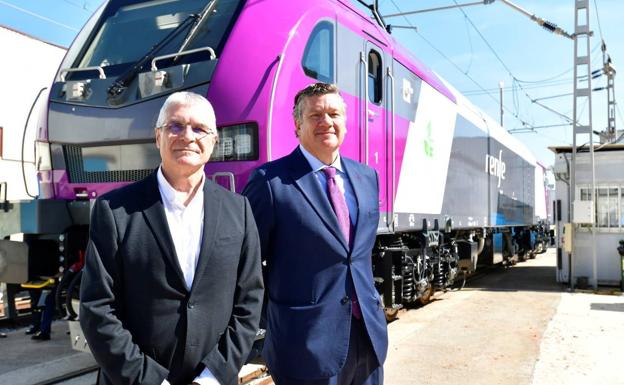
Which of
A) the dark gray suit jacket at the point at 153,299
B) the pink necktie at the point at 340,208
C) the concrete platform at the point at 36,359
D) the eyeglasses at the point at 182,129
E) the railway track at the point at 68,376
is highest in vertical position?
the eyeglasses at the point at 182,129

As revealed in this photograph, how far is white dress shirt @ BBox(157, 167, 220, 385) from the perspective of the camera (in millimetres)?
2039

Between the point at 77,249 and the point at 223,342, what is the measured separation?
11.0ft

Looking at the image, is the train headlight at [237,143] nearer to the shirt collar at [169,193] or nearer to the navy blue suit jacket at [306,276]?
the navy blue suit jacket at [306,276]

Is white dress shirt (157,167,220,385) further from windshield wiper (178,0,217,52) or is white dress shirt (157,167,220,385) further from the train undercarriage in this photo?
the train undercarriage

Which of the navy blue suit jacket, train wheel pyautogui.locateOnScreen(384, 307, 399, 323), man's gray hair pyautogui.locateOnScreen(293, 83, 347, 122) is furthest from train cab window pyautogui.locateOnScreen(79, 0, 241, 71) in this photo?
train wheel pyautogui.locateOnScreen(384, 307, 399, 323)

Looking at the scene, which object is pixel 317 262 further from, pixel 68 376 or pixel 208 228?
pixel 68 376

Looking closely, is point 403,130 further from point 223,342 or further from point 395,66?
point 223,342

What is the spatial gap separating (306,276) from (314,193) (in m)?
0.37

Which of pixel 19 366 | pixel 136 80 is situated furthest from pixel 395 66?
pixel 19 366

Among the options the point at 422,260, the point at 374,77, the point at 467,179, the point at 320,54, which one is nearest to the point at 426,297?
the point at 422,260

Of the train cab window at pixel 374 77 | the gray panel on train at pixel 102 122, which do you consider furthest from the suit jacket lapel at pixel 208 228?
the train cab window at pixel 374 77

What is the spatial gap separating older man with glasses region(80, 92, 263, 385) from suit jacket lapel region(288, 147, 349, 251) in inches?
17.4

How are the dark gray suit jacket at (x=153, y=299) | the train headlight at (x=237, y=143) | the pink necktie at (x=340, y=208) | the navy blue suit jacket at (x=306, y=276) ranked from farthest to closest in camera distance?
the train headlight at (x=237, y=143) → the pink necktie at (x=340, y=208) → the navy blue suit jacket at (x=306, y=276) → the dark gray suit jacket at (x=153, y=299)

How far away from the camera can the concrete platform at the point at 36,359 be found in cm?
505
